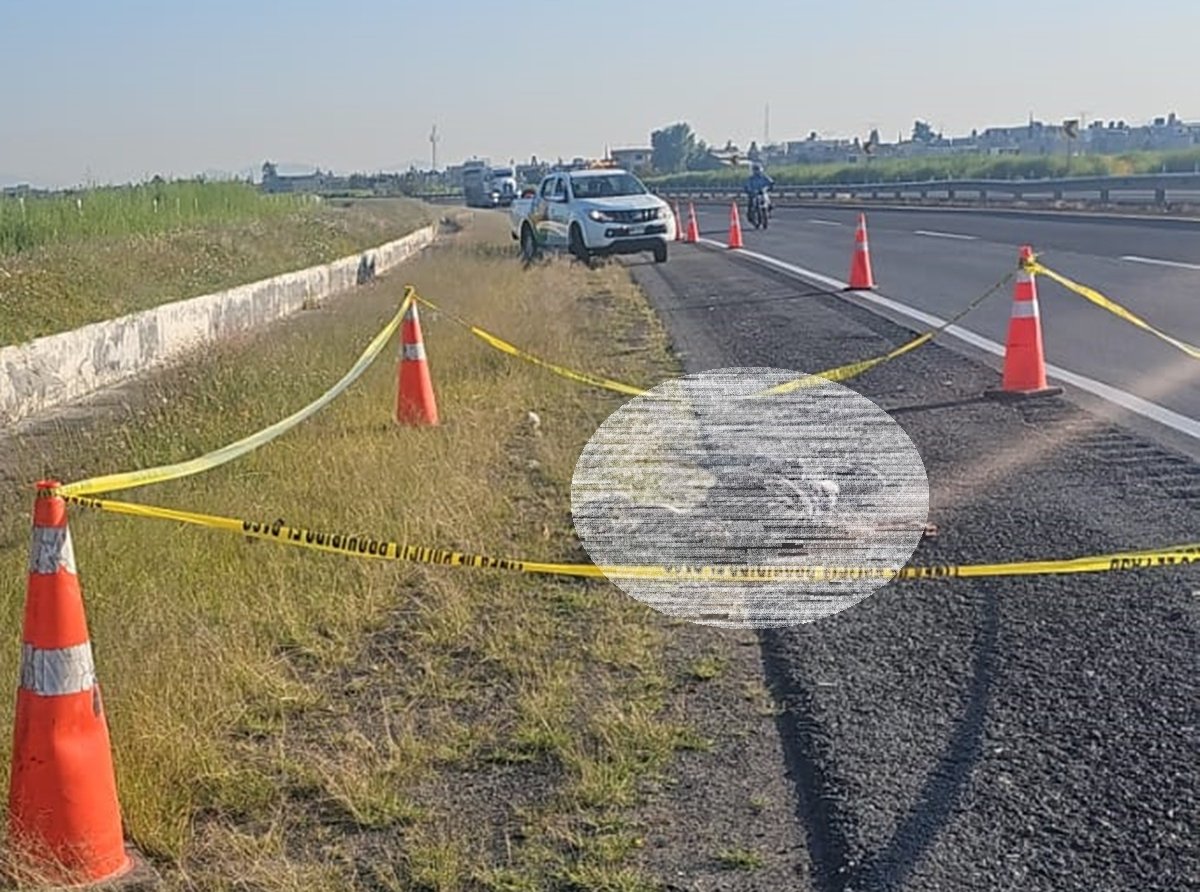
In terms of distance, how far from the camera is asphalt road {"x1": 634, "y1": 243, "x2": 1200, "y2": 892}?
3.42m

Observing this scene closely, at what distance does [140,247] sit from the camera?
2000cm

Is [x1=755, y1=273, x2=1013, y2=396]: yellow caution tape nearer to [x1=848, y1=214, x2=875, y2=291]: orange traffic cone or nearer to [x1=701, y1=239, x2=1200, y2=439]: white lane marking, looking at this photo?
[x1=701, y1=239, x2=1200, y2=439]: white lane marking

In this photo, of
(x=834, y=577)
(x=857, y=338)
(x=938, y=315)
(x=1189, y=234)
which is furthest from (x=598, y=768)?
(x=1189, y=234)

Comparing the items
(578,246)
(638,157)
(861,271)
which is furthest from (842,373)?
(638,157)

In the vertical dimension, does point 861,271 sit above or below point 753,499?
above

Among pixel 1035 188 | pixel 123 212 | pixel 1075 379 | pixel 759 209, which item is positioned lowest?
pixel 1075 379

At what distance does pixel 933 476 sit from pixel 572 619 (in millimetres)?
2656

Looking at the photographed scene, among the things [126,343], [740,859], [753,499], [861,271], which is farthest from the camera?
[861,271]

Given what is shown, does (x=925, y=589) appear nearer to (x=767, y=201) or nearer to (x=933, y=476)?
(x=933, y=476)

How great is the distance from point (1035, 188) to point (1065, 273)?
2636 centimetres

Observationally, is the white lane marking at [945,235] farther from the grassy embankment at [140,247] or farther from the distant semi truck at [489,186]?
the distant semi truck at [489,186]

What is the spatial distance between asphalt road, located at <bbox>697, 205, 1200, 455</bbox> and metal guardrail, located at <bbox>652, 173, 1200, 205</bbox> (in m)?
3.41

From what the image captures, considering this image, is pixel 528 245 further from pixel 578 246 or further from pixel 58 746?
pixel 58 746

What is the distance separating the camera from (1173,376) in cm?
998
